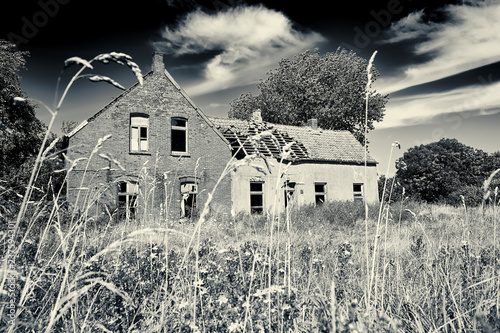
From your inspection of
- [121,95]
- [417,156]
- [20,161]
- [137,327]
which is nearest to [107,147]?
[121,95]

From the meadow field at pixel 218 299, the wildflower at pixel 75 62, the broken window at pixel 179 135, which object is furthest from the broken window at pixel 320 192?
the wildflower at pixel 75 62

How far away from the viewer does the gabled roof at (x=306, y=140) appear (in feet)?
67.7

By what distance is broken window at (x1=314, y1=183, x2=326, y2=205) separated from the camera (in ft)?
71.7

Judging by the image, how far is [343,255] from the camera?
355 centimetres

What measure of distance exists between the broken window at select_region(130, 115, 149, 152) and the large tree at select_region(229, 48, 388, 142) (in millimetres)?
19122

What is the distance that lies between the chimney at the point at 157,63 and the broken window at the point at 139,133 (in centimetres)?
258

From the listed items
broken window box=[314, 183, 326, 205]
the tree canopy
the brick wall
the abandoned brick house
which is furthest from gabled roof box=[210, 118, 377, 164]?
the tree canopy

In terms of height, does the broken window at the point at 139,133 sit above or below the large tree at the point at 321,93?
below

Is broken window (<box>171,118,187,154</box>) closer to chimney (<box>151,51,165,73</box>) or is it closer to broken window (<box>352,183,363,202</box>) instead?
chimney (<box>151,51,165,73</box>)

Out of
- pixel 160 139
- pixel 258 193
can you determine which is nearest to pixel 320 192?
pixel 258 193

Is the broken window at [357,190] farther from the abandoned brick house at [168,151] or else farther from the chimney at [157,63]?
the chimney at [157,63]

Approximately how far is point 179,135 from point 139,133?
316 cm

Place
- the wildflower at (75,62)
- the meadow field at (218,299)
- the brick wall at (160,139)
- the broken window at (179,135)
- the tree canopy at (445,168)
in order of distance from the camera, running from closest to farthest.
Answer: the wildflower at (75,62) < the meadow field at (218,299) < the brick wall at (160,139) < the broken window at (179,135) < the tree canopy at (445,168)

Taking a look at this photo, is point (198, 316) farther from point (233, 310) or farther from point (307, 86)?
point (307, 86)
